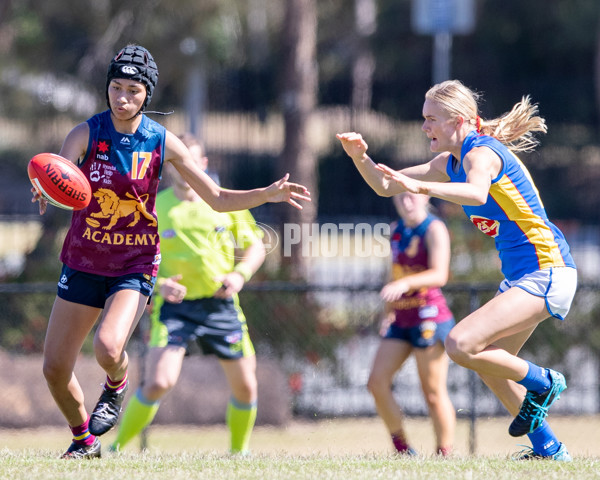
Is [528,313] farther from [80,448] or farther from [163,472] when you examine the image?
[80,448]

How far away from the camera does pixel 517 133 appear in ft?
18.4

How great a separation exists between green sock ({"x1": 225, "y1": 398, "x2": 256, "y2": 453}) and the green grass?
4.02ft

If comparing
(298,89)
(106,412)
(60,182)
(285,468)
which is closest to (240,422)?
(106,412)

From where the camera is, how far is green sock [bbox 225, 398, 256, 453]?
679cm

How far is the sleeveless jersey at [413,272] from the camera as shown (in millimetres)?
6926

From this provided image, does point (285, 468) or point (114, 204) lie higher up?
point (114, 204)

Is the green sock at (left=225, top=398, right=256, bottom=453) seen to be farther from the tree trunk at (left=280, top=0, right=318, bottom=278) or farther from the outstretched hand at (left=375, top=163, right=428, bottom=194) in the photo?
the tree trunk at (left=280, top=0, right=318, bottom=278)

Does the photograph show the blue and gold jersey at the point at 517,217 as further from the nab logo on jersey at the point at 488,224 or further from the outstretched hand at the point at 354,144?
the outstretched hand at the point at 354,144

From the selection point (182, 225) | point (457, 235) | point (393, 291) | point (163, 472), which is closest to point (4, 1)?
point (457, 235)

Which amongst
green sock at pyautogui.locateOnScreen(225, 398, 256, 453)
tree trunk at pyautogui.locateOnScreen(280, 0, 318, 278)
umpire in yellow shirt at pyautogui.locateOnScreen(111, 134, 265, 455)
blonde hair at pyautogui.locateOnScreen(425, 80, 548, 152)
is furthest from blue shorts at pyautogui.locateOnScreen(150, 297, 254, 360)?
tree trunk at pyautogui.locateOnScreen(280, 0, 318, 278)

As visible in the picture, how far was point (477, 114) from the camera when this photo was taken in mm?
5520

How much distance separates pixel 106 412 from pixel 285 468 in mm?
1062

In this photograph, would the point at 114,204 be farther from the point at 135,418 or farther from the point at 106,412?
the point at 135,418

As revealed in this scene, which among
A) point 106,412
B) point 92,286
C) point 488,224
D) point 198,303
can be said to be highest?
point 488,224
